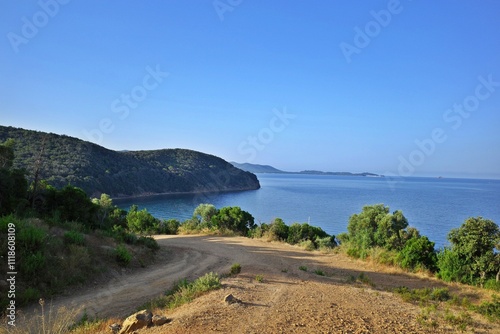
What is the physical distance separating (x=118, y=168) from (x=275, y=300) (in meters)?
90.1

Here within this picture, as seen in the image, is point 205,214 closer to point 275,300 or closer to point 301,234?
point 301,234

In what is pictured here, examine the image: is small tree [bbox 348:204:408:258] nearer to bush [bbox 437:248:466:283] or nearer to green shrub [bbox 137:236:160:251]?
bush [bbox 437:248:466:283]

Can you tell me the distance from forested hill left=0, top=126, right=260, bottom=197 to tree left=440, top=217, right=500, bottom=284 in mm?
26339

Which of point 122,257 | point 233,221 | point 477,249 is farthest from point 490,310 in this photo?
point 233,221

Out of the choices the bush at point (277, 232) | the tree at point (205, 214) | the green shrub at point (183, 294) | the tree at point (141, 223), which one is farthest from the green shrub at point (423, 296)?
the tree at point (141, 223)

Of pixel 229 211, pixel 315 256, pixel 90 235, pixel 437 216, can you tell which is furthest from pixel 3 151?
pixel 437 216

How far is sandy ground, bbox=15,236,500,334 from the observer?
20.5 feet

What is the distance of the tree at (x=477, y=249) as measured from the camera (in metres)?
12.0

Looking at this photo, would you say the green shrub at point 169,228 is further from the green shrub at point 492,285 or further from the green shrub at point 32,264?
the green shrub at point 492,285

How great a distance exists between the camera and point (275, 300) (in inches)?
309

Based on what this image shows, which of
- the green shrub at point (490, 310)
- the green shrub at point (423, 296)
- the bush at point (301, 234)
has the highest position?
the green shrub at point (490, 310)

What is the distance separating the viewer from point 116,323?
657 cm

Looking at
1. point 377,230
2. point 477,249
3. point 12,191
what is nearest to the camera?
point 477,249

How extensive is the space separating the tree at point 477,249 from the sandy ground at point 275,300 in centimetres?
141
